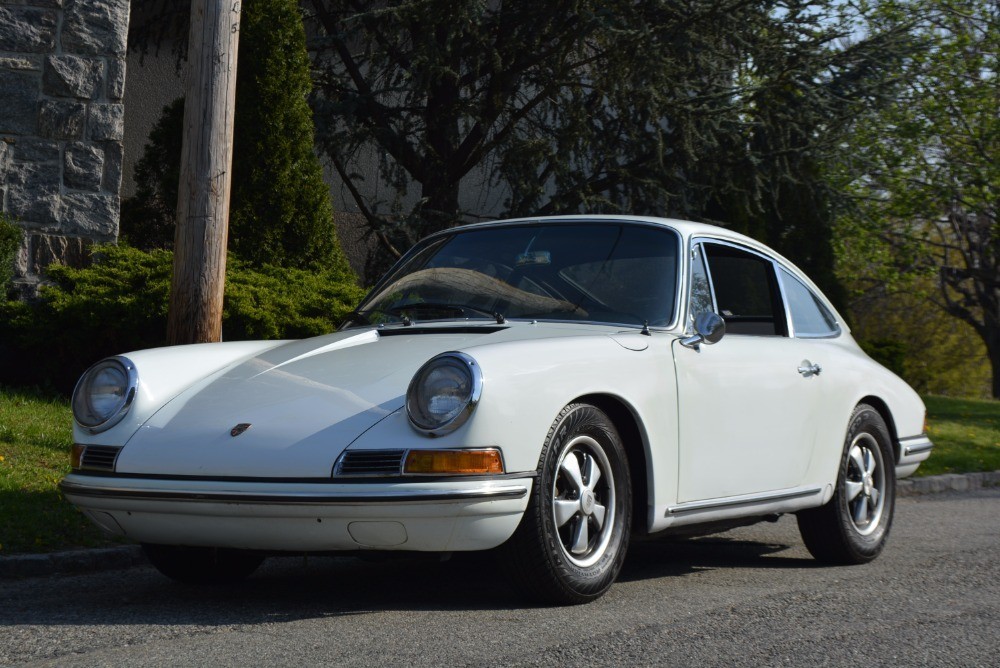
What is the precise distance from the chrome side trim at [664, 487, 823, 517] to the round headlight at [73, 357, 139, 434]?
2.16 m

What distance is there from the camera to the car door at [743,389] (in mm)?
5285

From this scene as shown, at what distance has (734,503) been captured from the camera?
547 cm

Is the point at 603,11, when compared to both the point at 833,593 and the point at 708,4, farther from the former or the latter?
the point at 833,593

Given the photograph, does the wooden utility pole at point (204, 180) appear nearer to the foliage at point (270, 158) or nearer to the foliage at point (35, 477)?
the foliage at point (35, 477)

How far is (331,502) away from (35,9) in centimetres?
803

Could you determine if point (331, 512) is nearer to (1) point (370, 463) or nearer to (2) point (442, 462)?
(1) point (370, 463)

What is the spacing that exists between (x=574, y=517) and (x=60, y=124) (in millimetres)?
7664

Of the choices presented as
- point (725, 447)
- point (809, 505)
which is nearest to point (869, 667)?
point (725, 447)

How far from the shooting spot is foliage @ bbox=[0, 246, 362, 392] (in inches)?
392

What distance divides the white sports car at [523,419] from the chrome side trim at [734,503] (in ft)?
0.04

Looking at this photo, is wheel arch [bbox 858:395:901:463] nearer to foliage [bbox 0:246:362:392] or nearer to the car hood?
the car hood

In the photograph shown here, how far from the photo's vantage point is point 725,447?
5.42 meters

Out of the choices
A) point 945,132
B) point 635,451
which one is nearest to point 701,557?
point 635,451

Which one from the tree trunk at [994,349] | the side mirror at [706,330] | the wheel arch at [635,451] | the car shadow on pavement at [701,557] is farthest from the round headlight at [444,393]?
the tree trunk at [994,349]
